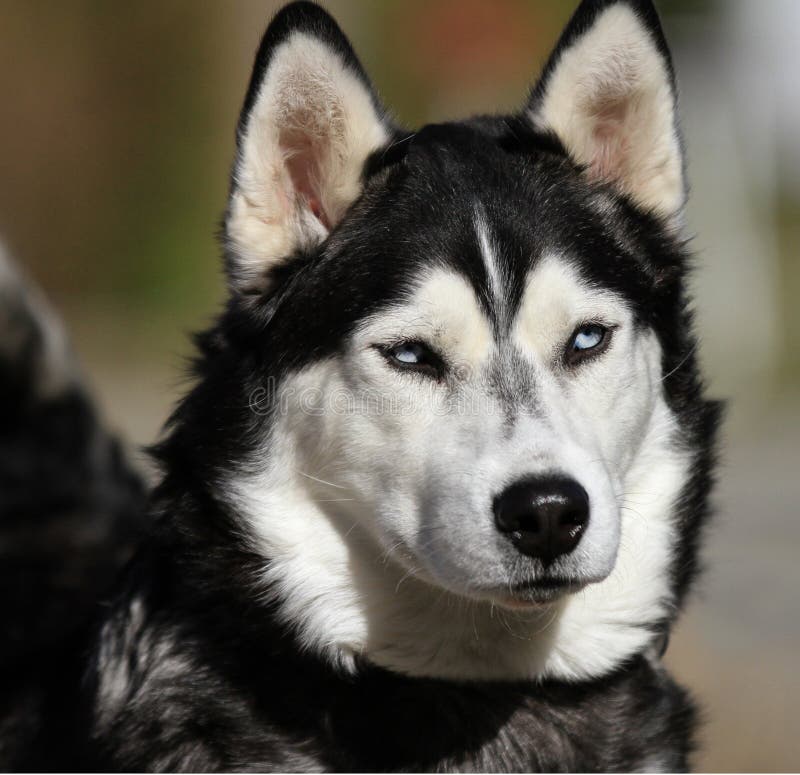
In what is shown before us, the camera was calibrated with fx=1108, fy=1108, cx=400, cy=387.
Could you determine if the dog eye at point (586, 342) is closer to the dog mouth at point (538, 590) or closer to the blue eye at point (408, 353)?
the blue eye at point (408, 353)

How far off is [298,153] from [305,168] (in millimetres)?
57

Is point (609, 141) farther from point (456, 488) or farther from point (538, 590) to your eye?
point (538, 590)

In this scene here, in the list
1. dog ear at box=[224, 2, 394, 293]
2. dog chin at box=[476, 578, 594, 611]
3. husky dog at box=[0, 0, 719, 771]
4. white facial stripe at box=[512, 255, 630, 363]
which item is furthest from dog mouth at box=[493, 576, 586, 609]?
dog ear at box=[224, 2, 394, 293]

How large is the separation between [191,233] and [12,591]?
13.2m

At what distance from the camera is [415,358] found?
313 centimetres

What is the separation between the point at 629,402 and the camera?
10.6 feet

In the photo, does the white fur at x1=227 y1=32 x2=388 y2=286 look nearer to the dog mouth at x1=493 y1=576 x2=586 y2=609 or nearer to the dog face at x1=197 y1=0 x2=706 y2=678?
the dog face at x1=197 y1=0 x2=706 y2=678

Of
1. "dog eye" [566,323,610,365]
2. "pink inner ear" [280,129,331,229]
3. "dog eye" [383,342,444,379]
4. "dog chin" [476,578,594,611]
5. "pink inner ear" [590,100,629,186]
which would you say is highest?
"pink inner ear" [590,100,629,186]

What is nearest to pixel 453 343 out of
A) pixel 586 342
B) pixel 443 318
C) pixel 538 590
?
pixel 443 318

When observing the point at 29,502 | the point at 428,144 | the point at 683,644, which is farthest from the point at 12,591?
the point at 683,644

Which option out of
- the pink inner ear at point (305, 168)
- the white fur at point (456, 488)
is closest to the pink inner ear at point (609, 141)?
the white fur at point (456, 488)

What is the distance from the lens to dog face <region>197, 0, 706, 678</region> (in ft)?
10.0

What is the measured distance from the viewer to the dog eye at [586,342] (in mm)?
3162

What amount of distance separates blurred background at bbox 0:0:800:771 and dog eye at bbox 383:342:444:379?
1244 cm
